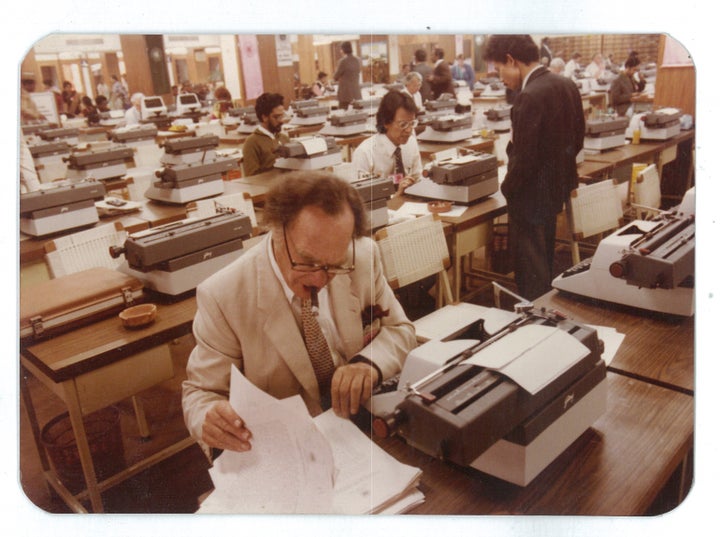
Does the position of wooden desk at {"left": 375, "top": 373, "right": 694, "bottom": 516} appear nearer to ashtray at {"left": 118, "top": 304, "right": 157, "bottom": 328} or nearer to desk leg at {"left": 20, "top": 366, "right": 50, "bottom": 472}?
ashtray at {"left": 118, "top": 304, "right": 157, "bottom": 328}

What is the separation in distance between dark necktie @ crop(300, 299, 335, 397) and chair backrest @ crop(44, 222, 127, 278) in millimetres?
1383

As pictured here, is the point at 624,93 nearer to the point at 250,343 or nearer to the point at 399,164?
the point at 399,164

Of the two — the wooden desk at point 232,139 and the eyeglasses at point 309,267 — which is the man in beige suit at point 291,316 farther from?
the wooden desk at point 232,139

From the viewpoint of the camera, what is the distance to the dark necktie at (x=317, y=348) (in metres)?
1.56

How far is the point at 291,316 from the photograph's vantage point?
153cm

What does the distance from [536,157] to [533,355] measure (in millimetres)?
1745

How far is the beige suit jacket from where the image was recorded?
1479 millimetres

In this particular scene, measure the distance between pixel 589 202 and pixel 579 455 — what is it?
5.85 feet

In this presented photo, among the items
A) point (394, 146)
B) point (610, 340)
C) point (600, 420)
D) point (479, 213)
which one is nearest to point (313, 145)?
point (394, 146)

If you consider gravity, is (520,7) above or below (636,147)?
above

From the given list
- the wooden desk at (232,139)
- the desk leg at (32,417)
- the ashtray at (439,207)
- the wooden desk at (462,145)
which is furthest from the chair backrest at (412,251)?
the wooden desk at (232,139)

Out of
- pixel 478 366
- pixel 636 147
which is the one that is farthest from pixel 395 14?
pixel 636 147

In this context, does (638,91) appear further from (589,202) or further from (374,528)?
(374,528)

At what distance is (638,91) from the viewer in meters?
6.21
